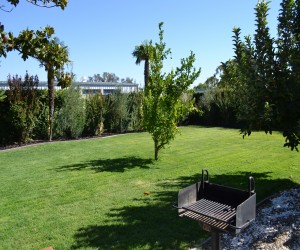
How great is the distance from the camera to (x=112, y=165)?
368 inches

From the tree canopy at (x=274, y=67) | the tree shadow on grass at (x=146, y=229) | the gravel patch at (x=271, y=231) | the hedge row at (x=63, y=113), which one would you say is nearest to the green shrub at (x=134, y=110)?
the hedge row at (x=63, y=113)

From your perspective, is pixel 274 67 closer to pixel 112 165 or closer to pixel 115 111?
pixel 112 165

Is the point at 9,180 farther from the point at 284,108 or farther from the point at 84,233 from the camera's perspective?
the point at 284,108

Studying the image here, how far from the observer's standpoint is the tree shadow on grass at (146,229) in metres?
4.30

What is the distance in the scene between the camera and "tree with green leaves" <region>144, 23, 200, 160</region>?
30.5 feet

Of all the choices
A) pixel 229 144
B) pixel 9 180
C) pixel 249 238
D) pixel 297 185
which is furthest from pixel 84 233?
pixel 229 144

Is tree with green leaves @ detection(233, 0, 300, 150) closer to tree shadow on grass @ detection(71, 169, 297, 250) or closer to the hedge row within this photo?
tree shadow on grass @ detection(71, 169, 297, 250)

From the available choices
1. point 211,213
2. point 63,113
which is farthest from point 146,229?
point 63,113

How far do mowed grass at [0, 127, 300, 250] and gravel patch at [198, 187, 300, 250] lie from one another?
0.49m

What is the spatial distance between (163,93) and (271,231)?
5.68 m

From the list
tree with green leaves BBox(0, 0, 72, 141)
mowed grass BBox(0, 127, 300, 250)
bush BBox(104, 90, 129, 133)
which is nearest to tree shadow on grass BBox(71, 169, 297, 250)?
mowed grass BBox(0, 127, 300, 250)

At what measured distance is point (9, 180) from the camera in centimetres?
774

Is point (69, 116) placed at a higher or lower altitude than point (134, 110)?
lower

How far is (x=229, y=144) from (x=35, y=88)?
9046 millimetres
